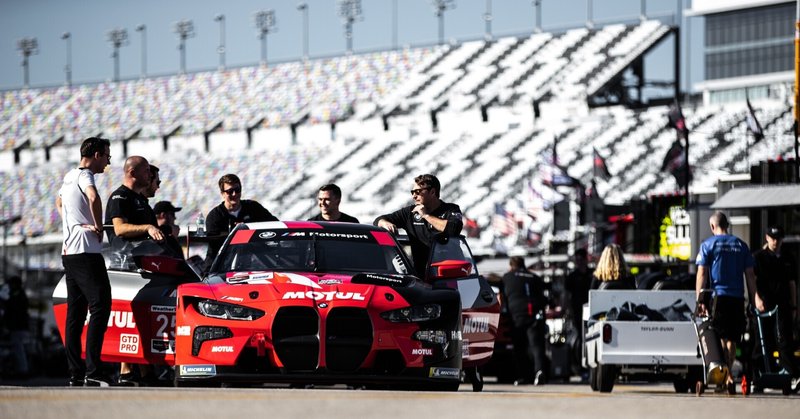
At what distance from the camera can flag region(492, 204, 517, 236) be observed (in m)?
43.3

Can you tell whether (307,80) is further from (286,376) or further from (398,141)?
(286,376)

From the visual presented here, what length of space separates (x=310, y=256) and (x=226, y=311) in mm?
1113

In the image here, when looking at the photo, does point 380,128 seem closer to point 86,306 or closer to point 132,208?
point 132,208

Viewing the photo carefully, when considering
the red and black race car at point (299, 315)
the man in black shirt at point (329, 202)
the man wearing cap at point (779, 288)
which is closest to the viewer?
the red and black race car at point (299, 315)

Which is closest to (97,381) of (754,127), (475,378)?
(475,378)

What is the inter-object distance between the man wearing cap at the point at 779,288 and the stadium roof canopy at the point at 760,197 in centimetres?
352

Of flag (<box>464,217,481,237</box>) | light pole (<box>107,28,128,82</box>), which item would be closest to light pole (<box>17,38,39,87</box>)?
light pole (<box>107,28,128,82</box>)

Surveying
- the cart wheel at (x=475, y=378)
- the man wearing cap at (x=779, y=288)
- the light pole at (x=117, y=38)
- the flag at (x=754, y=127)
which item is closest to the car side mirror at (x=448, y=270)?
the cart wheel at (x=475, y=378)

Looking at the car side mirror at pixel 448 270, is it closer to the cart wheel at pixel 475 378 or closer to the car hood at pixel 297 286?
the car hood at pixel 297 286

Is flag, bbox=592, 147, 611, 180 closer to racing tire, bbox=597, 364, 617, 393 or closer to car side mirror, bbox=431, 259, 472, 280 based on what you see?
racing tire, bbox=597, 364, 617, 393

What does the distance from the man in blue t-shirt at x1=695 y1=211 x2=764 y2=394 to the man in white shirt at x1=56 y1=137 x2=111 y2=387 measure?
15.8ft

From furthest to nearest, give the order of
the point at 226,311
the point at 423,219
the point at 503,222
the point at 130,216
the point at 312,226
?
1. the point at 503,222
2. the point at 423,219
3. the point at 130,216
4. the point at 312,226
5. the point at 226,311

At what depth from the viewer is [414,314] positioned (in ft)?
31.1

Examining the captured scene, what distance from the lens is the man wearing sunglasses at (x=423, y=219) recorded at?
1165 cm
